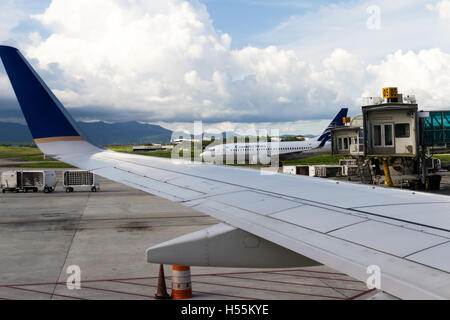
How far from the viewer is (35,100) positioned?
791 cm

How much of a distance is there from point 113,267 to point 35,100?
5798 millimetres

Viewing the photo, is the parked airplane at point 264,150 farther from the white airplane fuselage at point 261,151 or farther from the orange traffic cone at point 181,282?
the orange traffic cone at point 181,282

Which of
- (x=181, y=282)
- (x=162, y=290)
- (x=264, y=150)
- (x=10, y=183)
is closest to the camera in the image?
(x=181, y=282)

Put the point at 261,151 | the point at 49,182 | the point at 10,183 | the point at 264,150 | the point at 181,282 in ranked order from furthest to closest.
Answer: the point at 261,151, the point at 264,150, the point at 49,182, the point at 10,183, the point at 181,282

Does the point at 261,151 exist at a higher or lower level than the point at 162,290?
higher

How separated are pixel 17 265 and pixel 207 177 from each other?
7.79 m

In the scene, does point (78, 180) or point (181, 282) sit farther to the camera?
point (78, 180)

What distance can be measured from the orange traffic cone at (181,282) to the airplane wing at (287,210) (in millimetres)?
2288

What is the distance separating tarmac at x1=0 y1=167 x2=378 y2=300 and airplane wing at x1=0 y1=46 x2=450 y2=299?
6.83 ft

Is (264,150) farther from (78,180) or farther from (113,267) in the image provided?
(113,267)

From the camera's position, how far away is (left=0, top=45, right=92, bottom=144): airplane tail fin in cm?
761

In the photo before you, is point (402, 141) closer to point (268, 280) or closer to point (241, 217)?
point (268, 280)

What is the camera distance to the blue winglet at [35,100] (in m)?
7.61

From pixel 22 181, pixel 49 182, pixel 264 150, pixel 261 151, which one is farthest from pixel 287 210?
pixel 261 151
